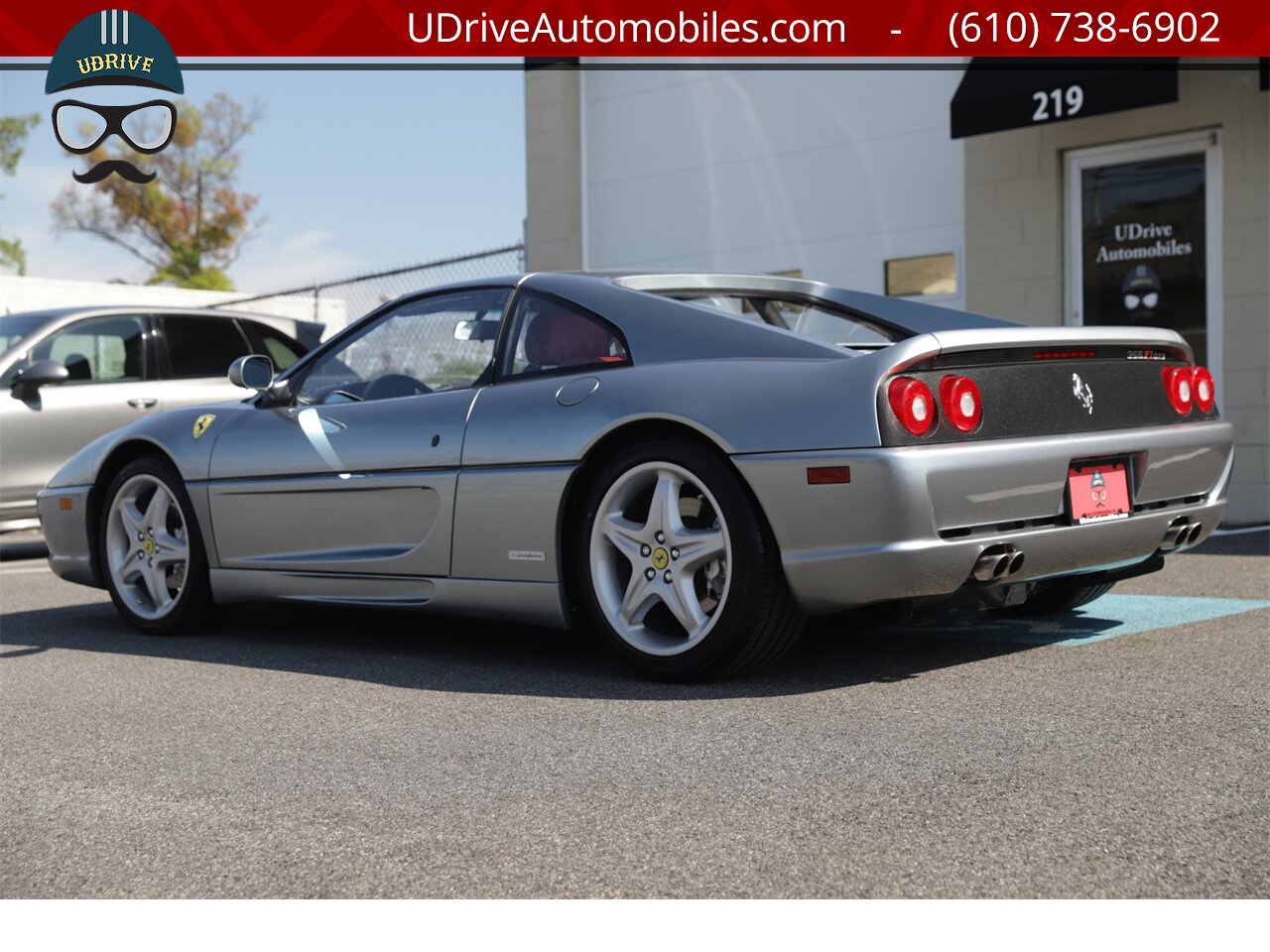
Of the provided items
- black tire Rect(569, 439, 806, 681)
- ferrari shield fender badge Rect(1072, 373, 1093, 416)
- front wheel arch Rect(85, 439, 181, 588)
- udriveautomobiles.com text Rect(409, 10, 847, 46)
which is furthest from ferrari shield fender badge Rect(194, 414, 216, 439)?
udriveautomobiles.com text Rect(409, 10, 847, 46)

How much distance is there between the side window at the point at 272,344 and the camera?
10.2 metres

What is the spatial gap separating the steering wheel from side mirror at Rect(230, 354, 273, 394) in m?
0.48

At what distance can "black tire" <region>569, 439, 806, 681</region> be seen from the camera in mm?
4066

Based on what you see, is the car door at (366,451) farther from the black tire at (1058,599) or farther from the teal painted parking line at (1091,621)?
the black tire at (1058,599)

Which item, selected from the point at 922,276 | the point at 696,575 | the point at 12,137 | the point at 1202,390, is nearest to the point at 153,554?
the point at 696,575

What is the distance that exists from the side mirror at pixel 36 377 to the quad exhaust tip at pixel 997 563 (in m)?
6.64

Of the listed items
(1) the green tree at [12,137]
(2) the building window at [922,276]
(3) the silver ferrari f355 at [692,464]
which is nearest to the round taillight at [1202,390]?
(3) the silver ferrari f355 at [692,464]

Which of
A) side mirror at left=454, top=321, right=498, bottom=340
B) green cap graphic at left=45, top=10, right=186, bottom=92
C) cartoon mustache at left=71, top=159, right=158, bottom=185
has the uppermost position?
green cap graphic at left=45, top=10, right=186, bottom=92

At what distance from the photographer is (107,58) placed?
30.6 feet

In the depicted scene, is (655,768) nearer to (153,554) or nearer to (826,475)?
(826,475)

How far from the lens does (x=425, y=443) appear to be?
488 cm

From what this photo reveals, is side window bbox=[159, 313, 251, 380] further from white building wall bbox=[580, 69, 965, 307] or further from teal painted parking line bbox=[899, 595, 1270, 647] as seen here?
teal painted parking line bbox=[899, 595, 1270, 647]
